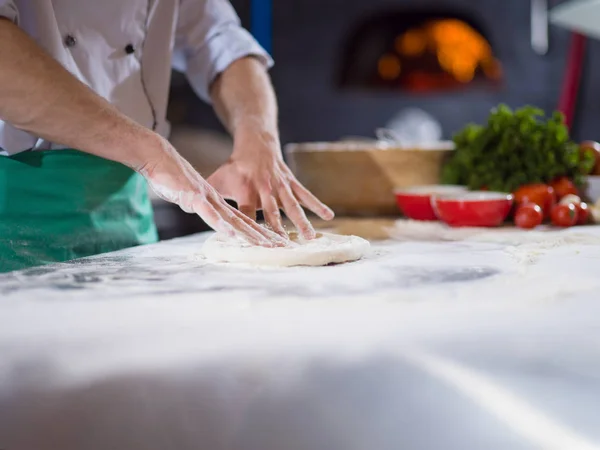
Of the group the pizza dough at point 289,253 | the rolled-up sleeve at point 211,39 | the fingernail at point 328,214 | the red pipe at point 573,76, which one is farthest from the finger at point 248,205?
the red pipe at point 573,76

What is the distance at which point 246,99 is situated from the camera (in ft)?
4.91

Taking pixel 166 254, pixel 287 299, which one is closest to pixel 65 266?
pixel 166 254

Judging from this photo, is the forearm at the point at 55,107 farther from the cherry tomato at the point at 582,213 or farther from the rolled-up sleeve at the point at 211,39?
the cherry tomato at the point at 582,213

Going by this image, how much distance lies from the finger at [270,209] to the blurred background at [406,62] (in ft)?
12.0

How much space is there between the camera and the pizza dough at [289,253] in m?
0.94

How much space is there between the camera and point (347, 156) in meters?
1.78

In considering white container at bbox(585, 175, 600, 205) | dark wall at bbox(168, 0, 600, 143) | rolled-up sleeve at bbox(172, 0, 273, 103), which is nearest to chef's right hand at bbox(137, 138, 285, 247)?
rolled-up sleeve at bbox(172, 0, 273, 103)

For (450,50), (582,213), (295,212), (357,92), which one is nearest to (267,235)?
(295,212)

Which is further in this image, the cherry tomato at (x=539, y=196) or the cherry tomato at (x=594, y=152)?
the cherry tomato at (x=594, y=152)

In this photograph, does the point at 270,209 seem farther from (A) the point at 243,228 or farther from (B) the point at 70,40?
(B) the point at 70,40

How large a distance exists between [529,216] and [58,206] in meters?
1.00

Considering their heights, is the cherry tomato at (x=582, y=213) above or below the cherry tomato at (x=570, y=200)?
below

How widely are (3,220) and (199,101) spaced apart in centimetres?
364

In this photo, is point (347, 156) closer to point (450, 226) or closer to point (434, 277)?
point (450, 226)
